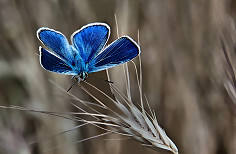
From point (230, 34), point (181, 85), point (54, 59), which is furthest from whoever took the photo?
point (181, 85)

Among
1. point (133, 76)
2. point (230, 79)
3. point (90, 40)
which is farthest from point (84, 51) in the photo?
point (133, 76)

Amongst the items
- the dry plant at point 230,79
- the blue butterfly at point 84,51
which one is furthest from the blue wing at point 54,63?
the dry plant at point 230,79

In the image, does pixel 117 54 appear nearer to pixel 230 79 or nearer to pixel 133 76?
pixel 230 79

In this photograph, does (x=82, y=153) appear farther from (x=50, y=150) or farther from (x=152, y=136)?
Answer: (x=152, y=136)

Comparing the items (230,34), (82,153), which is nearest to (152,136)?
(230,34)

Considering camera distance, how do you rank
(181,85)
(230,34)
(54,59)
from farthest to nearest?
(181,85), (230,34), (54,59)

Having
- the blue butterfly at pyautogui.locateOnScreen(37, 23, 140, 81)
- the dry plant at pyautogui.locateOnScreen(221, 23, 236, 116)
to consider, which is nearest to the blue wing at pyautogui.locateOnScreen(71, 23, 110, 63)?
the blue butterfly at pyautogui.locateOnScreen(37, 23, 140, 81)

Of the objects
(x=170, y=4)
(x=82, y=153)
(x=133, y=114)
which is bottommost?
(x=82, y=153)
